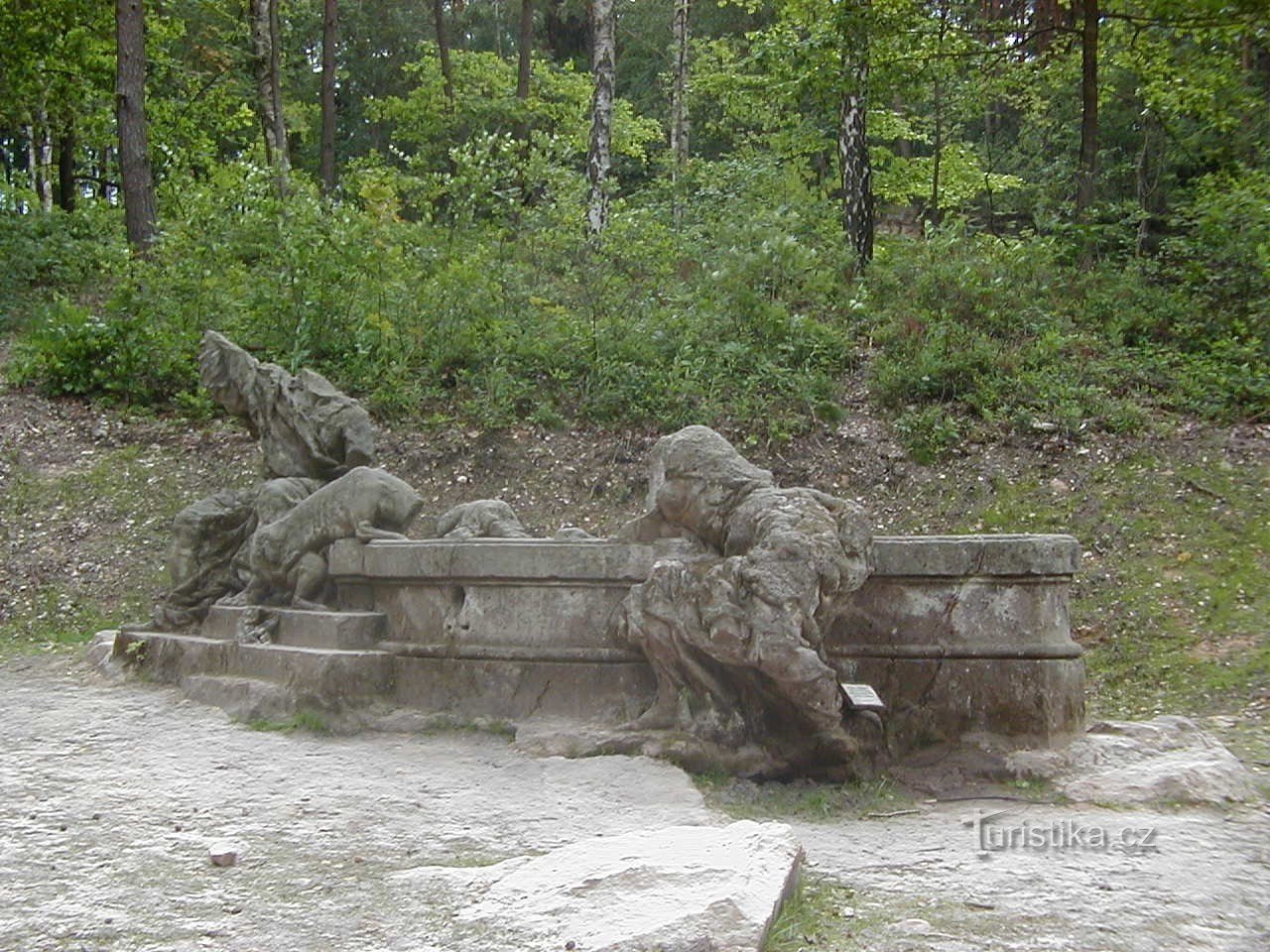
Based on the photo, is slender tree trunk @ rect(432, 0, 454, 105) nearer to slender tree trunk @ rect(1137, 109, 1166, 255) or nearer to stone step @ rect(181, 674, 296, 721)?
slender tree trunk @ rect(1137, 109, 1166, 255)

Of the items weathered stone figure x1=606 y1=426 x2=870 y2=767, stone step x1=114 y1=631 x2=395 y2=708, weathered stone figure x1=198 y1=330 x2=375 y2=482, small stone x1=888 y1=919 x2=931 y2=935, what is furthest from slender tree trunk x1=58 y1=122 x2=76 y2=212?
small stone x1=888 y1=919 x2=931 y2=935

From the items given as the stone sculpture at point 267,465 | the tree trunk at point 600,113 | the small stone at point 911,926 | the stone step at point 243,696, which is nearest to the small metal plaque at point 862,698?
the small stone at point 911,926

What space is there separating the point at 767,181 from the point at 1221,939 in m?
14.6

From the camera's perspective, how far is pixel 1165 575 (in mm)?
8914

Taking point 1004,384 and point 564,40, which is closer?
point 1004,384

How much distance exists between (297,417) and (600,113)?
9.01 meters

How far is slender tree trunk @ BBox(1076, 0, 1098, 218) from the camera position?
13.3 meters

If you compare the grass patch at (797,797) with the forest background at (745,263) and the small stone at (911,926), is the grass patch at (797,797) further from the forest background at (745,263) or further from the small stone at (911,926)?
Answer: the forest background at (745,263)

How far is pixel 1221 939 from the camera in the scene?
369 cm

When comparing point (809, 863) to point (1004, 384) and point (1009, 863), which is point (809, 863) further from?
point (1004, 384)

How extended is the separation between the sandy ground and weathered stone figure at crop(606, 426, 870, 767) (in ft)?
1.37

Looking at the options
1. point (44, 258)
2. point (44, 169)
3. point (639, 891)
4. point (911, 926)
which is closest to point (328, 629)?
point (639, 891)

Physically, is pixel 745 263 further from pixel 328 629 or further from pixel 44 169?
pixel 44 169

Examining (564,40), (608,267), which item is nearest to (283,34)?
(564,40)
